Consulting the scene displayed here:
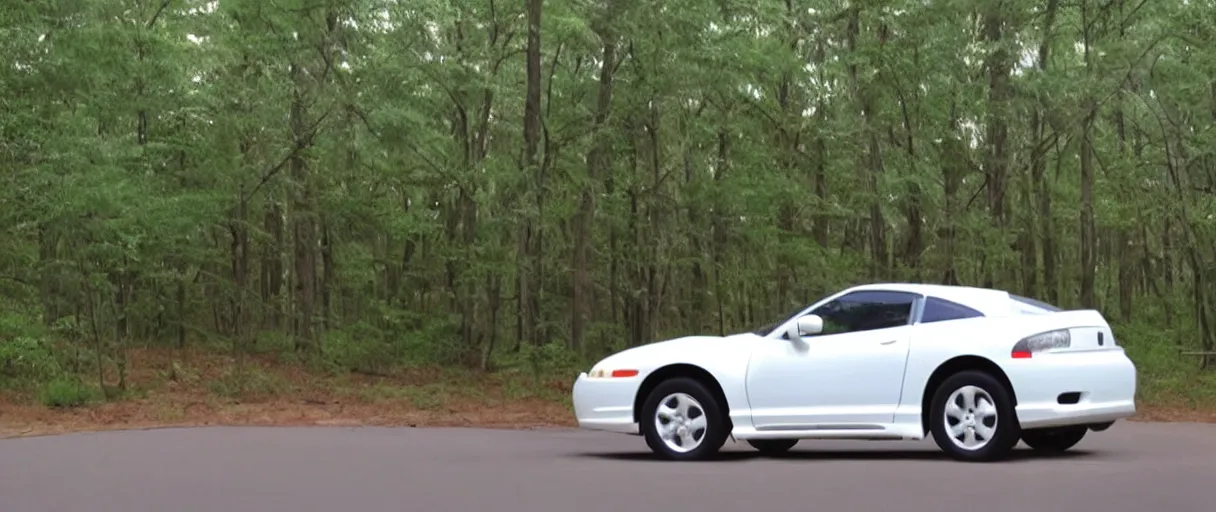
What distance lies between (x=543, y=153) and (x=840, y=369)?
2139cm

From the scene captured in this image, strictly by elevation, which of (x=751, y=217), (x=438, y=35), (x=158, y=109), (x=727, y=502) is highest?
(x=438, y=35)

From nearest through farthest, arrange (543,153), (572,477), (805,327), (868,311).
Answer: (572,477)
(805,327)
(868,311)
(543,153)

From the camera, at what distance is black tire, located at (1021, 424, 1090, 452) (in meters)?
13.1

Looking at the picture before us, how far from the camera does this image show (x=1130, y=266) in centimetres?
4903

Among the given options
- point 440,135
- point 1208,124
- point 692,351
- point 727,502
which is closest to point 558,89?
point 440,135

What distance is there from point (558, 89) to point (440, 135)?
2975 mm

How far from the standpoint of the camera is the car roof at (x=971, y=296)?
12211 mm

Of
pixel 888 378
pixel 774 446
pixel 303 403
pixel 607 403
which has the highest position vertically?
pixel 888 378

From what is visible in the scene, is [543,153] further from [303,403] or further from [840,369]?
[840,369]

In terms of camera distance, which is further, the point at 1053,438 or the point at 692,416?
the point at 1053,438

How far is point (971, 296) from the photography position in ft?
40.4

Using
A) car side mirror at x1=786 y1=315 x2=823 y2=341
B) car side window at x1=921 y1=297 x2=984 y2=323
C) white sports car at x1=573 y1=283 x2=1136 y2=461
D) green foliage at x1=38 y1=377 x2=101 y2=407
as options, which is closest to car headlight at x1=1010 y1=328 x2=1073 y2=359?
white sports car at x1=573 y1=283 x2=1136 y2=461

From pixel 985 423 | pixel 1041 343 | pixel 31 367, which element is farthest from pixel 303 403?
pixel 1041 343

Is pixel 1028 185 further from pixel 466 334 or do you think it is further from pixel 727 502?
pixel 727 502
